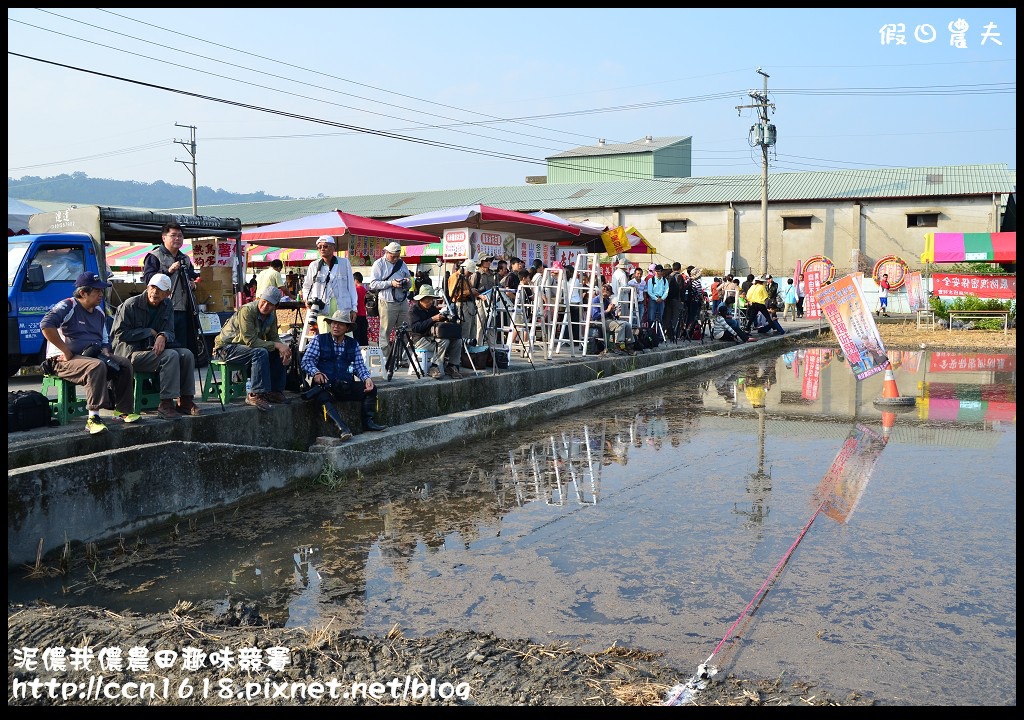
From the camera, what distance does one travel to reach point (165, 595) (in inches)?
186

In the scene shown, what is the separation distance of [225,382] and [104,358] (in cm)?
124

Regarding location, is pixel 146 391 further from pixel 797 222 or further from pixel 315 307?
pixel 797 222

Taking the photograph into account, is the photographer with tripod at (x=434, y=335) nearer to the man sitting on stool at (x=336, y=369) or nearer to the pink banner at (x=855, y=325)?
the man sitting on stool at (x=336, y=369)

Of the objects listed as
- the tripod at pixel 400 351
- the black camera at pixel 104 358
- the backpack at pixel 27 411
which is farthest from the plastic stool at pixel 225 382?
the tripod at pixel 400 351

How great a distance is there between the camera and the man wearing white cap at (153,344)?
6.84 metres

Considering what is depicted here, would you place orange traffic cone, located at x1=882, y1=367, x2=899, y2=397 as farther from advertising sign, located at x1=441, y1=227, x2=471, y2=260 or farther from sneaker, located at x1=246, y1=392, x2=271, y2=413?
sneaker, located at x1=246, y1=392, x2=271, y2=413

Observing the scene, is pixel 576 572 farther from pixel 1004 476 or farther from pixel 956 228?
pixel 956 228

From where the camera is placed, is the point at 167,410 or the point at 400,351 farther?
the point at 400,351

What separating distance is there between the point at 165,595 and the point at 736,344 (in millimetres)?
17722

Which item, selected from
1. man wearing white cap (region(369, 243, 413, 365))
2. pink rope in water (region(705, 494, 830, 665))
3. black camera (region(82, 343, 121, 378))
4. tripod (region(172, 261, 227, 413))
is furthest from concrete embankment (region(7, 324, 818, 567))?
pink rope in water (region(705, 494, 830, 665))

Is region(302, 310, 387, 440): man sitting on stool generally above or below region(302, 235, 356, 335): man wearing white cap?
below

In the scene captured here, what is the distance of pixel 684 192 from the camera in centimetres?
4072

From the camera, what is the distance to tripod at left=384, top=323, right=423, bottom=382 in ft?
33.9

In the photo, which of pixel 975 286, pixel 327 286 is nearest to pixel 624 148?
pixel 975 286
